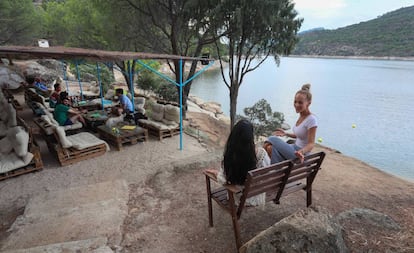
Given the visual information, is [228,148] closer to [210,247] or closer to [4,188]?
[210,247]

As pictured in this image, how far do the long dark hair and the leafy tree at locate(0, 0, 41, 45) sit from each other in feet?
62.4

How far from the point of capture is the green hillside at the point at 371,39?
132 feet

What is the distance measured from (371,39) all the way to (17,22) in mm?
55316

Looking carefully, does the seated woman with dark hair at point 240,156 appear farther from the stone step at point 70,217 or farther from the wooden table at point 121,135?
the wooden table at point 121,135

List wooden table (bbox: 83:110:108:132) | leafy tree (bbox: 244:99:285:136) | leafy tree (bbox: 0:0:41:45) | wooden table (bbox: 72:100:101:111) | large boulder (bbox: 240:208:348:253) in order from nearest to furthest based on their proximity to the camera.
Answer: large boulder (bbox: 240:208:348:253) → wooden table (bbox: 83:110:108:132) → wooden table (bbox: 72:100:101:111) → leafy tree (bbox: 244:99:285:136) → leafy tree (bbox: 0:0:41:45)

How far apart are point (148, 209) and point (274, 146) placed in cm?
179

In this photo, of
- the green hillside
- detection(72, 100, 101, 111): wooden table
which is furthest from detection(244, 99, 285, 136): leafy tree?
the green hillside

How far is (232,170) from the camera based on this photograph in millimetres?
2131

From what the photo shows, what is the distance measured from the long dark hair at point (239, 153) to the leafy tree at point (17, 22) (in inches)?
749

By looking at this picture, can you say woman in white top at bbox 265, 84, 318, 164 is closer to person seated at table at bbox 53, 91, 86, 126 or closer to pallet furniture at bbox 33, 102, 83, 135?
pallet furniture at bbox 33, 102, 83, 135

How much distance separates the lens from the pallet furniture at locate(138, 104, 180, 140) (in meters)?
5.93

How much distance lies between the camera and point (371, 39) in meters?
45.8

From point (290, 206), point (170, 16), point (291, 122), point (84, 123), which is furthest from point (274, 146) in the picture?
point (291, 122)

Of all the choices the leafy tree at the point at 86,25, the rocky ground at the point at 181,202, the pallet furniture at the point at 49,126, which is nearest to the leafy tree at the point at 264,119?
the rocky ground at the point at 181,202
